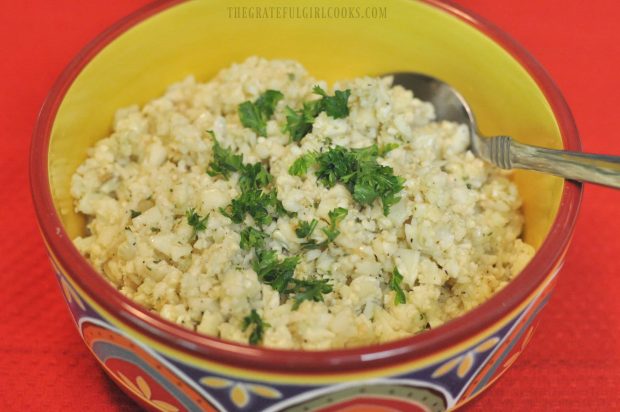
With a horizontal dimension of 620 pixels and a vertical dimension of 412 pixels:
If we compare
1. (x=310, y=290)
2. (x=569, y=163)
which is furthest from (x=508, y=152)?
(x=310, y=290)

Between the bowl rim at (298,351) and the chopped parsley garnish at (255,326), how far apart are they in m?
0.15

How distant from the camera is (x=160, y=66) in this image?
182 cm

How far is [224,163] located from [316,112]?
251 millimetres

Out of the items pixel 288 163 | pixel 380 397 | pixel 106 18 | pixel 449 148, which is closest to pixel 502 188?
pixel 449 148

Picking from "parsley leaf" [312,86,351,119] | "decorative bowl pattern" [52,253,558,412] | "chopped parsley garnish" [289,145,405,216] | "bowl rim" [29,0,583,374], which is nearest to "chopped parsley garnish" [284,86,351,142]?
"parsley leaf" [312,86,351,119]

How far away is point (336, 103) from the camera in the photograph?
1.62 meters

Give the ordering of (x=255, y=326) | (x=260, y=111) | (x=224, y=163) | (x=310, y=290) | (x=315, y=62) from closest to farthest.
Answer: (x=255, y=326)
(x=310, y=290)
(x=224, y=163)
(x=260, y=111)
(x=315, y=62)

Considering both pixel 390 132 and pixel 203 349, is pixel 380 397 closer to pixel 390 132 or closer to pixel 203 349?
pixel 203 349

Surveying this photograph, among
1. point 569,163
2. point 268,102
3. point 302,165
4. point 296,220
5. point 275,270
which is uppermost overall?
point 569,163

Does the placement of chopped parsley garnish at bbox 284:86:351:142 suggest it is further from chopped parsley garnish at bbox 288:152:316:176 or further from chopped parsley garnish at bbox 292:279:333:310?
chopped parsley garnish at bbox 292:279:333:310

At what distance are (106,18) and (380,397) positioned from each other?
1812 millimetres

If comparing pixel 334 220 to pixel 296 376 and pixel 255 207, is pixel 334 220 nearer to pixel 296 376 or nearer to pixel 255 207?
pixel 255 207

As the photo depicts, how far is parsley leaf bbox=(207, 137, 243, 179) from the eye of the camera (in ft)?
5.11

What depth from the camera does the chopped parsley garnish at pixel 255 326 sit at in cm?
120
